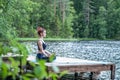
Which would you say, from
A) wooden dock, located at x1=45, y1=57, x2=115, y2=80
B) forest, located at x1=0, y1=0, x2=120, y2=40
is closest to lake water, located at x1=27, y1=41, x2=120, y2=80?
wooden dock, located at x1=45, y1=57, x2=115, y2=80

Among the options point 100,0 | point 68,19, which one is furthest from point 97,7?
point 68,19

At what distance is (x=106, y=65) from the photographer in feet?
48.1

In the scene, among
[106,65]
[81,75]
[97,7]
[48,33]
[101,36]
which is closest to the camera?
[106,65]

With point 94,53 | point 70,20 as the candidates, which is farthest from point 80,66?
point 70,20

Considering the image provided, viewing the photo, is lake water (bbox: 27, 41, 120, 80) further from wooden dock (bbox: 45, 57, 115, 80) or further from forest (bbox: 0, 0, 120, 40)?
forest (bbox: 0, 0, 120, 40)

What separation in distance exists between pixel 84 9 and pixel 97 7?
923 cm

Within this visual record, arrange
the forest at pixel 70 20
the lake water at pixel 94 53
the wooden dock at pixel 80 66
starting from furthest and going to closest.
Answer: the forest at pixel 70 20 → the lake water at pixel 94 53 → the wooden dock at pixel 80 66

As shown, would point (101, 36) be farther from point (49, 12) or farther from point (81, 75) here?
point (81, 75)

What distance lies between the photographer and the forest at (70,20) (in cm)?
7625

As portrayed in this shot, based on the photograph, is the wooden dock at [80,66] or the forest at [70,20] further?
the forest at [70,20]

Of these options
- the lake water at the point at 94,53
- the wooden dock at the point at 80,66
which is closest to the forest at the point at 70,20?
the lake water at the point at 94,53

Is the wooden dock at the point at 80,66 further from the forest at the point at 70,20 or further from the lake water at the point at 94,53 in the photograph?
the forest at the point at 70,20

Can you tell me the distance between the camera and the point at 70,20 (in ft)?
277

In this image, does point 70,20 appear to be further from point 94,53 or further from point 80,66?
point 80,66
